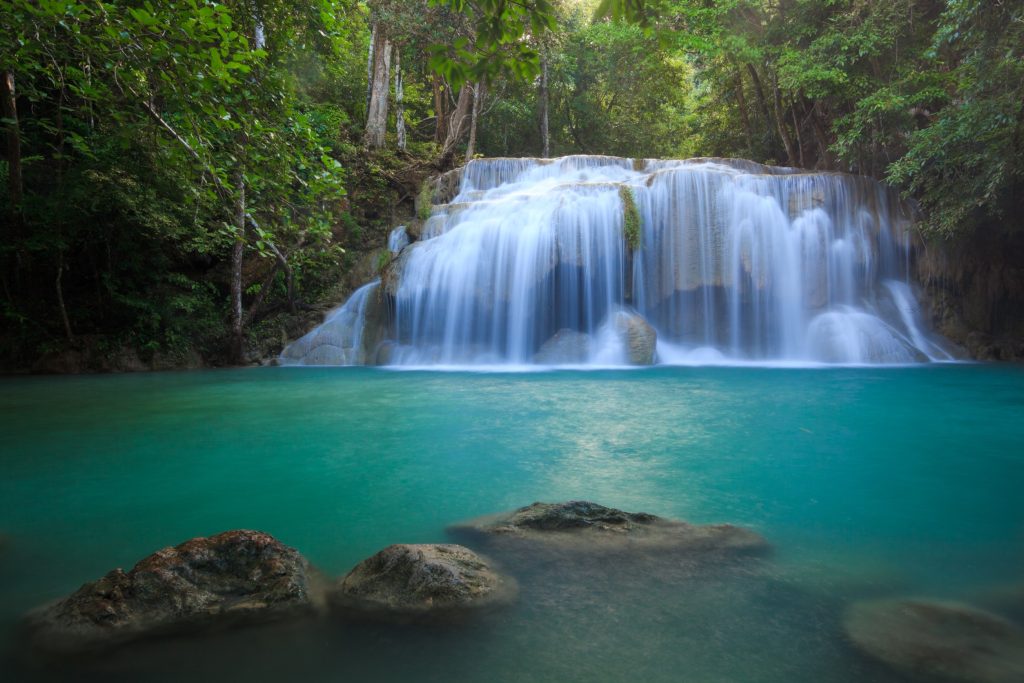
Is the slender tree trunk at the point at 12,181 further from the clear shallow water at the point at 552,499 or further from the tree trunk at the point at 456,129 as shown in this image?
the tree trunk at the point at 456,129

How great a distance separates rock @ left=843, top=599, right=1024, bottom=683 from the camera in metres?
1.77

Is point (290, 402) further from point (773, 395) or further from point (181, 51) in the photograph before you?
point (773, 395)

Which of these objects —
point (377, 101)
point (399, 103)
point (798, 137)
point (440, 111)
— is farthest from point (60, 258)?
point (798, 137)

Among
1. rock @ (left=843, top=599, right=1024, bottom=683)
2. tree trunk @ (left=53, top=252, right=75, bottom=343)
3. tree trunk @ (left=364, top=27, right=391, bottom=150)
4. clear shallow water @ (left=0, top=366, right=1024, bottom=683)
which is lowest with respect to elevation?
rock @ (left=843, top=599, right=1024, bottom=683)

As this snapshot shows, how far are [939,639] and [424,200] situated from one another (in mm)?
16476

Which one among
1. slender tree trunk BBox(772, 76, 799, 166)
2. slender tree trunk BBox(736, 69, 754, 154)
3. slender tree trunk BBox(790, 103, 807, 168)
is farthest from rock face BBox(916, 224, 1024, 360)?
slender tree trunk BBox(736, 69, 754, 154)

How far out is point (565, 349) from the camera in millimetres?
12438

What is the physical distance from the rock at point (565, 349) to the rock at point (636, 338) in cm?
75

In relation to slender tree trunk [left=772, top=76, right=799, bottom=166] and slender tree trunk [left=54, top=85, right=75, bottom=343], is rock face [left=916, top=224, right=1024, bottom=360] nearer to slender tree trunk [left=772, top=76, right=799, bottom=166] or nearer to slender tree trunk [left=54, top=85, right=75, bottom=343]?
slender tree trunk [left=772, top=76, right=799, bottom=166]

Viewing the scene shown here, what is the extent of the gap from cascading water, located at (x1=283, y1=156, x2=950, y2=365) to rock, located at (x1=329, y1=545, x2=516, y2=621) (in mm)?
10304

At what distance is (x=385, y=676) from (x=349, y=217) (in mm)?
15923

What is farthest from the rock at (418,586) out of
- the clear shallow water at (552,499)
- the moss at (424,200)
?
the moss at (424,200)

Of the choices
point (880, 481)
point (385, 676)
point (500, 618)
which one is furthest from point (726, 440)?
point (385, 676)

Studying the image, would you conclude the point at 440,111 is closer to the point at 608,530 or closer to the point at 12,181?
the point at 12,181
